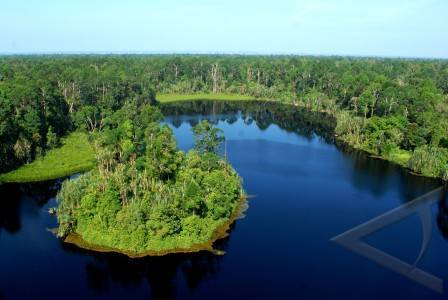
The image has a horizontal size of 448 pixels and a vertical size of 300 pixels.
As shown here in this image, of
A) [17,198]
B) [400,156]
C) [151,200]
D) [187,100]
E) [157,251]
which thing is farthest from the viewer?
[187,100]

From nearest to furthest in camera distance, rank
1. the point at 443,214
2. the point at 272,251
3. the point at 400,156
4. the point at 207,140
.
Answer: the point at 272,251, the point at 443,214, the point at 207,140, the point at 400,156

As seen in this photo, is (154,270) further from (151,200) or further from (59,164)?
(59,164)

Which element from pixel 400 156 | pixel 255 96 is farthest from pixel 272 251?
pixel 255 96

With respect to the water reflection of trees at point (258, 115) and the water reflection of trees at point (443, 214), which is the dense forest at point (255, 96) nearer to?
the water reflection of trees at point (258, 115)

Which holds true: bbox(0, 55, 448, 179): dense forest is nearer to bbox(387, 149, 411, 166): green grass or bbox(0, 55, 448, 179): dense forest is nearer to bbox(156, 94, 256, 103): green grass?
bbox(387, 149, 411, 166): green grass

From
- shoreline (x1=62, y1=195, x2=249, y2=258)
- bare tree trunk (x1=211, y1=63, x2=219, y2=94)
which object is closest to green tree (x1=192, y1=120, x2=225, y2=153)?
shoreline (x1=62, y1=195, x2=249, y2=258)
